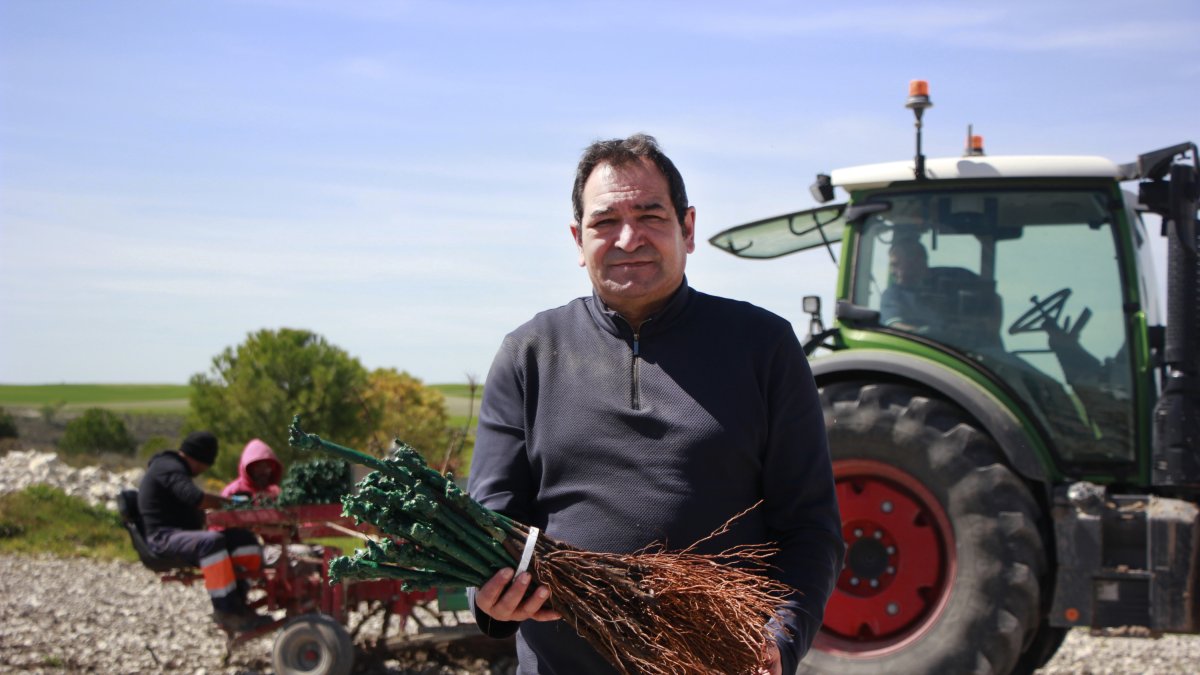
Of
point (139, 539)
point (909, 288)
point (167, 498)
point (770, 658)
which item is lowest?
point (139, 539)

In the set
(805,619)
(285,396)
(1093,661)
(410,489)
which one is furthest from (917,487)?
(285,396)

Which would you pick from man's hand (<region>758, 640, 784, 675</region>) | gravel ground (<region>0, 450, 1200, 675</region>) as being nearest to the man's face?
man's hand (<region>758, 640, 784, 675</region>)

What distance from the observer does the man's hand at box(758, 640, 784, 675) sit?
7.54ft

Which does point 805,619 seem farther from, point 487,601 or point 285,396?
point 285,396

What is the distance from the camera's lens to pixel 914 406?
5.96 meters

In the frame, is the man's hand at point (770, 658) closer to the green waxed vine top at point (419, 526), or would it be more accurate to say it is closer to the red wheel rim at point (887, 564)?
the green waxed vine top at point (419, 526)

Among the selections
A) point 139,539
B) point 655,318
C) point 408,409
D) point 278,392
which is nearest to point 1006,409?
point 655,318

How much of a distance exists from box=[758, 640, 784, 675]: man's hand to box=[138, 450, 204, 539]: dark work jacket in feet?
19.2

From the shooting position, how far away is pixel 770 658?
7.56 ft

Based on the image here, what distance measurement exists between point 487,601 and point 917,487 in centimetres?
407

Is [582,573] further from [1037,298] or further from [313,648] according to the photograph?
[313,648]

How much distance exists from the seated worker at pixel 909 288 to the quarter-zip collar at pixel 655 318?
3.95 m

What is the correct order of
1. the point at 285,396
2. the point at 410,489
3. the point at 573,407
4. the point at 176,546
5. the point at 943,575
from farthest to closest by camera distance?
the point at 285,396, the point at 176,546, the point at 943,575, the point at 573,407, the point at 410,489

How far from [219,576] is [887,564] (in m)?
3.79
